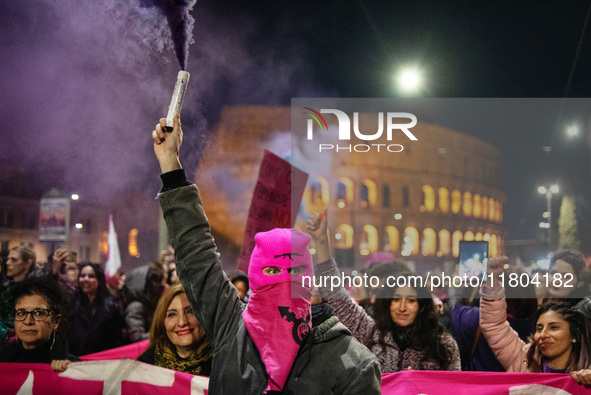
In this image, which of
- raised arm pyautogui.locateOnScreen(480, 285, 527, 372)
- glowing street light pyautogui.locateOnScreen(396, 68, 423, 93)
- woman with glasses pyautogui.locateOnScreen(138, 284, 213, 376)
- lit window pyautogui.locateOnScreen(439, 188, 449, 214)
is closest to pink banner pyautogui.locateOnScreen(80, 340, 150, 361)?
woman with glasses pyautogui.locateOnScreen(138, 284, 213, 376)

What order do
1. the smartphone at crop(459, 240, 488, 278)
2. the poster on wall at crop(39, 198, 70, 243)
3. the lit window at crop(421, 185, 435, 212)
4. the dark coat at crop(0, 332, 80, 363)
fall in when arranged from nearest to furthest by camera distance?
the dark coat at crop(0, 332, 80, 363)
the smartphone at crop(459, 240, 488, 278)
the lit window at crop(421, 185, 435, 212)
the poster on wall at crop(39, 198, 70, 243)

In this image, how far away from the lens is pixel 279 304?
1.90 metres

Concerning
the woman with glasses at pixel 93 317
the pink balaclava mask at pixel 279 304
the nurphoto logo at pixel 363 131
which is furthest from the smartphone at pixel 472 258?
the woman with glasses at pixel 93 317

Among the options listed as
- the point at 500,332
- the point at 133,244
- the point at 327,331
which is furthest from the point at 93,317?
the point at 133,244

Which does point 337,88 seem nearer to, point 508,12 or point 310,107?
point 310,107

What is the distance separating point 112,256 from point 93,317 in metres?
2.72

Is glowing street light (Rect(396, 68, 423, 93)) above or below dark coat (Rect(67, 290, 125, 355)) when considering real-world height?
above

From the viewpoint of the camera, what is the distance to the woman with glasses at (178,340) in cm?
288

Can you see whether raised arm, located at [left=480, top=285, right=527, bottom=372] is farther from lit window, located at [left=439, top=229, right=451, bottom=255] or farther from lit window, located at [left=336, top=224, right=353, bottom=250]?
lit window, located at [left=336, top=224, right=353, bottom=250]

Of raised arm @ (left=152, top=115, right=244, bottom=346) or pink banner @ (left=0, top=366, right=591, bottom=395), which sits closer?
raised arm @ (left=152, top=115, right=244, bottom=346)

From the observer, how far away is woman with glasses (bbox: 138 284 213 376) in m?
2.88

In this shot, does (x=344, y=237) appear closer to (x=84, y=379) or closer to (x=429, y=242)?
(x=429, y=242)

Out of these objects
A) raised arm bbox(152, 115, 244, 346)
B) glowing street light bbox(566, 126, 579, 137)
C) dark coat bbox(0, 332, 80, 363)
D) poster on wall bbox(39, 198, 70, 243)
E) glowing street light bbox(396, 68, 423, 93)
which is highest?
glowing street light bbox(396, 68, 423, 93)

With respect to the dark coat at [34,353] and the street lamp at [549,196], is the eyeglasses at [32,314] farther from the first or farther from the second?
the street lamp at [549,196]
